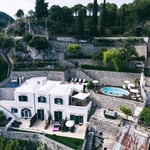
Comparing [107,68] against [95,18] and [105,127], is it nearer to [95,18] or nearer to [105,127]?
[105,127]

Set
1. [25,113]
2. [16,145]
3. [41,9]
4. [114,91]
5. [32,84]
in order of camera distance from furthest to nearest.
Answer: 1. [41,9]
2. [32,84]
3. [114,91]
4. [25,113]
5. [16,145]

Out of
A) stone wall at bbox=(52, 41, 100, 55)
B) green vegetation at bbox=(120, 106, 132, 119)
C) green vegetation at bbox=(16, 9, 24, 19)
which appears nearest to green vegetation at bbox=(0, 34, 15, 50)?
stone wall at bbox=(52, 41, 100, 55)

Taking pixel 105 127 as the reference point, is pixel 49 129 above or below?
below

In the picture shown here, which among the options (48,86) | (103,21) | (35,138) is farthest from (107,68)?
(35,138)

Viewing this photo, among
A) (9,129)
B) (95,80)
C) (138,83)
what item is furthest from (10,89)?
(138,83)

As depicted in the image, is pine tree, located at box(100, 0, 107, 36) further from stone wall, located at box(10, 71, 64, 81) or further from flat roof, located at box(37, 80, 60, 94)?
flat roof, located at box(37, 80, 60, 94)

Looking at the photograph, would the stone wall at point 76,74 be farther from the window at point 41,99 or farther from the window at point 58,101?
the window at point 58,101
